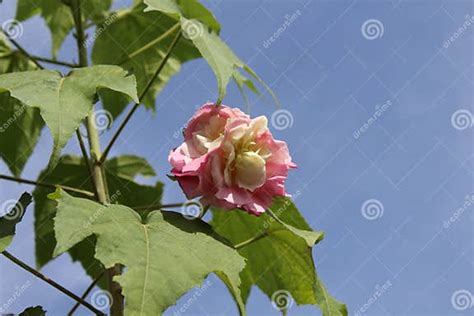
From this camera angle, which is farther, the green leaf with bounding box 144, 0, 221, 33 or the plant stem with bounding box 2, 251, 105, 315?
the green leaf with bounding box 144, 0, 221, 33

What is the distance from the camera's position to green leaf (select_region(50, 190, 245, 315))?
1209 millimetres

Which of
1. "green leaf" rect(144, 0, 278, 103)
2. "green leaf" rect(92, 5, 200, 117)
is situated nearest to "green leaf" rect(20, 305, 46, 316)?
"green leaf" rect(144, 0, 278, 103)

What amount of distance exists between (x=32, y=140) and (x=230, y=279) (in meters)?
1.13

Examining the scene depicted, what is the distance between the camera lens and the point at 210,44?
1.76m

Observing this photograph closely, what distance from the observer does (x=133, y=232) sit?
1343 millimetres

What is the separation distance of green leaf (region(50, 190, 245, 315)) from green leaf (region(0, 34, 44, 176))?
838 mm

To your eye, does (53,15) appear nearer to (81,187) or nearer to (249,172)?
(81,187)

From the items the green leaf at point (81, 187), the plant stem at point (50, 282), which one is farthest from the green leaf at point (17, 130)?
the plant stem at point (50, 282)

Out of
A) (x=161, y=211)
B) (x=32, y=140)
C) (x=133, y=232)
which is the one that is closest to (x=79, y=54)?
(x=32, y=140)

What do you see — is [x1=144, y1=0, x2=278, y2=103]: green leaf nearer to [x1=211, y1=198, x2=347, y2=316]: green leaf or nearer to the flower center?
the flower center

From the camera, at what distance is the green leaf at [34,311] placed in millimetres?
1647

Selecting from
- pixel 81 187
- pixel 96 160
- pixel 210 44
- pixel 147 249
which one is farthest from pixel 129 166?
pixel 147 249

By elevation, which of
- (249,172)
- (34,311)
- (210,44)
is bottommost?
(34,311)

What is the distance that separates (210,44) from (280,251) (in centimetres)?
47
